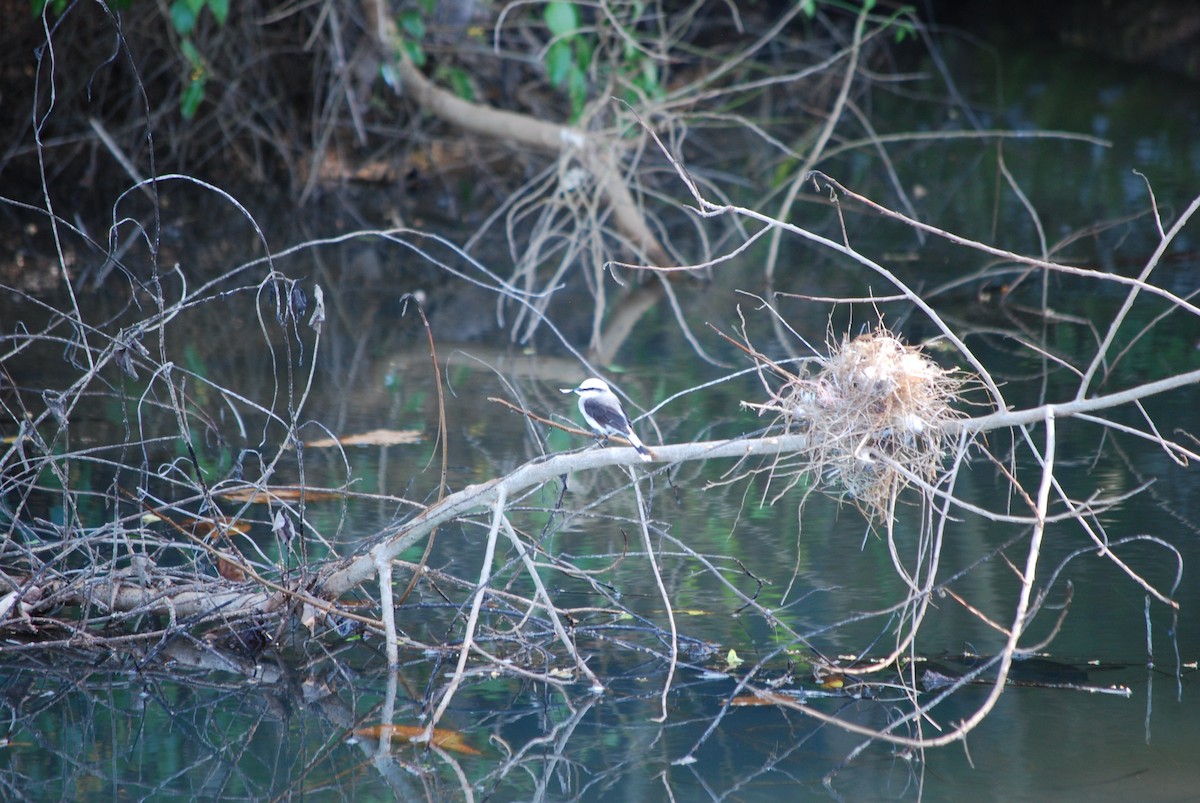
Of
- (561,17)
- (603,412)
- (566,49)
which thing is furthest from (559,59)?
(603,412)

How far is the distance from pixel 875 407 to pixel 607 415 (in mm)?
749

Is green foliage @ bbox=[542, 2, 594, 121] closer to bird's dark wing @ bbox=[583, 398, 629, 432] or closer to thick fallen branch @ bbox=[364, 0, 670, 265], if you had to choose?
thick fallen branch @ bbox=[364, 0, 670, 265]

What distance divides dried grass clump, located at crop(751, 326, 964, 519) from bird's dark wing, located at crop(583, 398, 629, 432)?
19.7 inches

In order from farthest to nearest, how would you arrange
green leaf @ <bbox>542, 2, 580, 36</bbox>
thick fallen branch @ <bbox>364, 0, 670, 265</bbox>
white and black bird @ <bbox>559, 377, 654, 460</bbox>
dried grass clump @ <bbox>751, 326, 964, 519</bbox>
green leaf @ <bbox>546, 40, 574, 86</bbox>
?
thick fallen branch @ <bbox>364, 0, 670, 265</bbox> < green leaf @ <bbox>546, 40, 574, 86</bbox> < green leaf @ <bbox>542, 2, 580, 36</bbox> < white and black bird @ <bbox>559, 377, 654, 460</bbox> < dried grass clump @ <bbox>751, 326, 964, 519</bbox>

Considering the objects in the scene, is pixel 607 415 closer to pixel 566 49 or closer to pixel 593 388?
pixel 593 388

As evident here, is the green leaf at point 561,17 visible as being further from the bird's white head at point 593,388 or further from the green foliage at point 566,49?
the bird's white head at point 593,388

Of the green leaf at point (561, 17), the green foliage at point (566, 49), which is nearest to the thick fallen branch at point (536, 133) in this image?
the green foliage at point (566, 49)

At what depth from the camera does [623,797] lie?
8.16ft

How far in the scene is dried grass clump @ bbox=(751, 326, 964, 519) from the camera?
262 centimetres

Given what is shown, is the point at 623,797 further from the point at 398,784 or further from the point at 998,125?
the point at 998,125

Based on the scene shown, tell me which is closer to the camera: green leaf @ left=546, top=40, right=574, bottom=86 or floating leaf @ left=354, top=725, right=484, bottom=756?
floating leaf @ left=354, top=725, right=484, bottom=756

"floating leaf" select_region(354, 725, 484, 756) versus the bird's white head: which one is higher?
the bird's white head

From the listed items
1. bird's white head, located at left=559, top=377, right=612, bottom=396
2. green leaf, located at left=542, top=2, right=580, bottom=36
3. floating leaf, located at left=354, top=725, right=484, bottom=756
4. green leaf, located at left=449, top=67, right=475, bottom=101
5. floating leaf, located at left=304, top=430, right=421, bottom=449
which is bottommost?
green leaf, located at left=449, top=67, right=475, bottom=101

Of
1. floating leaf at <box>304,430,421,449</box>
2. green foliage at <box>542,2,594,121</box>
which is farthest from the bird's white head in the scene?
green foliage at <box>542,2,594,121</box>
